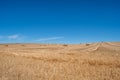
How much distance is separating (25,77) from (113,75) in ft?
16.1

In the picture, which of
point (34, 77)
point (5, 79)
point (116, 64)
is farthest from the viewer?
point (116, 64)

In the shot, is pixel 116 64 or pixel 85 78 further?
pixel 116 64

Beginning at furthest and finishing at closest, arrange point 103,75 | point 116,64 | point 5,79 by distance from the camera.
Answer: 1. point 116,64
2. point 103,75
3. point 5,79

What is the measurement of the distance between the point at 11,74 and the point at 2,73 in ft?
1.98

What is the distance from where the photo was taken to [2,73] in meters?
12.0

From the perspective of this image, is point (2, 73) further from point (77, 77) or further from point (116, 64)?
point (116, 64)

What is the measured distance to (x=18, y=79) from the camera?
10648 mm

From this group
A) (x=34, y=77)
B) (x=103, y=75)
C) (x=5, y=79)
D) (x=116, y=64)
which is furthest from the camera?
(x=116, y=64)

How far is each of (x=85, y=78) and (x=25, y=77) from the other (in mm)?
3173

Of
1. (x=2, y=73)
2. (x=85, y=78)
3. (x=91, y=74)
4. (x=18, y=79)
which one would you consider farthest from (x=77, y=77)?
(x=2, y=73)

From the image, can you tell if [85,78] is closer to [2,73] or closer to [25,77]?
[25,77]

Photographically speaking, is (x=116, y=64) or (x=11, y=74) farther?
(x=116, y=64)

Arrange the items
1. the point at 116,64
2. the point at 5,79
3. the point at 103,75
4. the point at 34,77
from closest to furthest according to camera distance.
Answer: the point at 5,79 → the point at 34,77 → the point at 103,75 → the point at 116,64

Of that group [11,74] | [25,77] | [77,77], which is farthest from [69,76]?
[11,74]
